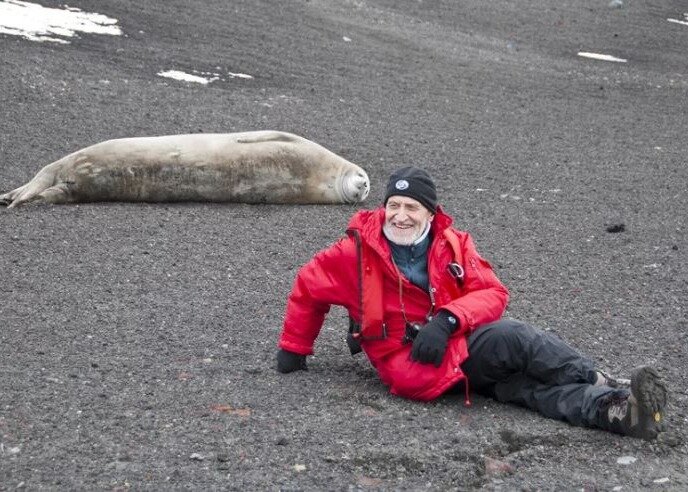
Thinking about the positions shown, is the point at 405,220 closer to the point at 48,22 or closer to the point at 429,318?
the point at 429,318

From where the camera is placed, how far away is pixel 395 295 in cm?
489

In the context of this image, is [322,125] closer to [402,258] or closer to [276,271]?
[276,271]

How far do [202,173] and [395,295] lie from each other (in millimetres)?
3694

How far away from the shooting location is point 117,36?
12938mm

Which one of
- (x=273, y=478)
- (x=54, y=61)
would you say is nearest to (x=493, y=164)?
(x=54, y=61)

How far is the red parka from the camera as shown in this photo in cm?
473

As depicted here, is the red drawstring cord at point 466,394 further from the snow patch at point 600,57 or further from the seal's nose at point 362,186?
the snow patch at point 600,57

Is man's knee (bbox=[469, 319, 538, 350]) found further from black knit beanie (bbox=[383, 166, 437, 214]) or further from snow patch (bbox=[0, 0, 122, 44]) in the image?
snow patch (bbox=[0, 0, 122, 44])

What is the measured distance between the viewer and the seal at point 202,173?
26.9 ft

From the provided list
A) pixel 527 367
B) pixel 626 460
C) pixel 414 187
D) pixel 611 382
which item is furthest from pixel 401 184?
pixel 626 460

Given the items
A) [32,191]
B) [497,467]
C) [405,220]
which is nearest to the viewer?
[497,467]

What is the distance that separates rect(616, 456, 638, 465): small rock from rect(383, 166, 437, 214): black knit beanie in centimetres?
131

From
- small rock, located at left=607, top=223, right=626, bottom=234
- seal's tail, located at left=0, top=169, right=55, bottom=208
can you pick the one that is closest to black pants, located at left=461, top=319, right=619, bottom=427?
small rock, located at left=607, top=223, right=626, bottom=234

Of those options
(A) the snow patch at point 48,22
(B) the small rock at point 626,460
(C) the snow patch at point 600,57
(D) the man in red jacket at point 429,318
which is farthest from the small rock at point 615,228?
(C) the snow patch at point 600,57
